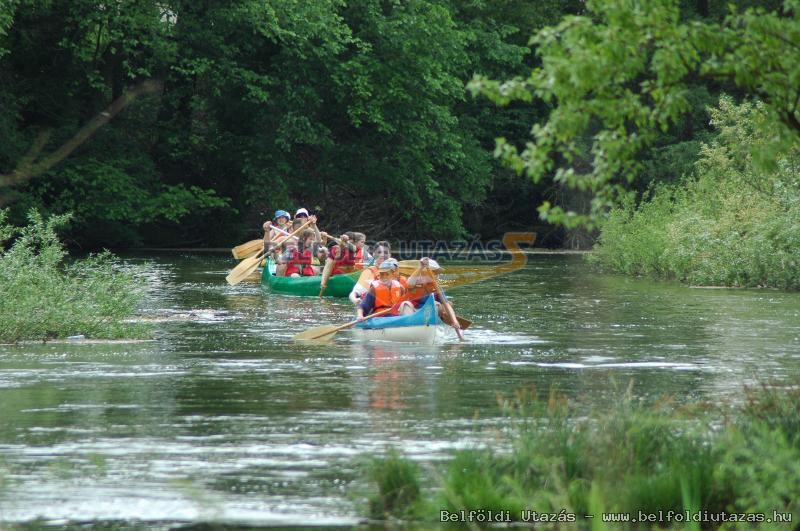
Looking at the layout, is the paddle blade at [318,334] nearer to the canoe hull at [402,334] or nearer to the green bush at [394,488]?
the canoe hull at [402,334]

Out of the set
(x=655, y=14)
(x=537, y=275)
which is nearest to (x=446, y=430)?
(x=655, y=14)

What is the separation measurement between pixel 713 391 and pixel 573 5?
122 ft

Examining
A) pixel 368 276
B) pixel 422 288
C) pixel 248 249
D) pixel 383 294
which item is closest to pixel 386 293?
pixel 383 294

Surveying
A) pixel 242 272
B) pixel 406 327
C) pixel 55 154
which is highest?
pixel 55 154

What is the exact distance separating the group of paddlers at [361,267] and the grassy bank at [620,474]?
9.86 meters

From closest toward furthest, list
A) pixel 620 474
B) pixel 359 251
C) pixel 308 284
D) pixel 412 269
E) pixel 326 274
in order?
pixel 620 474, pixel 412 269, pixel 326 274, pixel 308 284, pixel 359 251

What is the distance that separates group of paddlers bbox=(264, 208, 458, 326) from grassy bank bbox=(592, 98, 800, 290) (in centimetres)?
671

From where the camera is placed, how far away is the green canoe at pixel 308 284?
26719mm

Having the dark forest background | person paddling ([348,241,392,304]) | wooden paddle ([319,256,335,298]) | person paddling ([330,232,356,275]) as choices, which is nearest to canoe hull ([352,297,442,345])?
person paddling ([348,241,392,304])

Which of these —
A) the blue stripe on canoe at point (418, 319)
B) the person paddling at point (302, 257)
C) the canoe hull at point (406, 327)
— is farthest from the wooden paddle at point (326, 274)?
the blue stripe on canoe at point (418, 319)

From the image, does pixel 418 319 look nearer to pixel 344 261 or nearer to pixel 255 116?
pixel 344 261

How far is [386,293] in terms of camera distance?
65.7 ft

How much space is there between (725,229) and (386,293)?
11.8 meters

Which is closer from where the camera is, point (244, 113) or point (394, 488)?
point (394, 488)
